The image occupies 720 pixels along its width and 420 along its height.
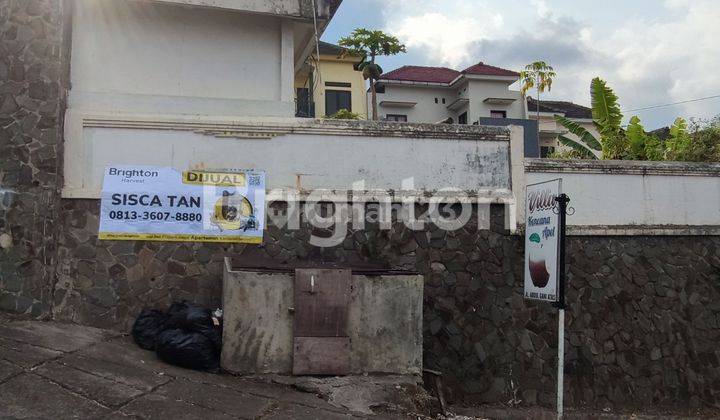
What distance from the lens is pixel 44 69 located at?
777 centimetres

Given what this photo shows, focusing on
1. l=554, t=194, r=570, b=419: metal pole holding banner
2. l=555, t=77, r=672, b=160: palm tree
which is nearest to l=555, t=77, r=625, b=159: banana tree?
l=555, t=77, r=672, b=160: palm tree

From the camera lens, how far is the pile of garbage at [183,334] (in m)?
6.60

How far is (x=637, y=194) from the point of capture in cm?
980

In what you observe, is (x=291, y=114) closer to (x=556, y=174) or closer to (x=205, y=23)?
(x=205, y=23)

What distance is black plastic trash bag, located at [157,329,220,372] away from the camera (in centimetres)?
657

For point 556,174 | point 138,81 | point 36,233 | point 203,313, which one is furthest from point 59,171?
point 556,174

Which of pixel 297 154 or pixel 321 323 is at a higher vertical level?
pixel 297 154

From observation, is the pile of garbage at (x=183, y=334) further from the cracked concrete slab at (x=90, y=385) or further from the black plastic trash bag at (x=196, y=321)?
the cracked concrete slab at (x=90, y=385)

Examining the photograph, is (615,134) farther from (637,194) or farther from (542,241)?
(542,241)

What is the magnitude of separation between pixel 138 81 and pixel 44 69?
1600 millimetres

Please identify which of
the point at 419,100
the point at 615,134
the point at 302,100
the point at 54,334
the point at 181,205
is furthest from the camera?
the point at 419,100

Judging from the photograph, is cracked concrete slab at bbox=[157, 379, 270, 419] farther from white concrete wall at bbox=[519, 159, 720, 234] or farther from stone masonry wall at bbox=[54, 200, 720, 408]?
white concrete wall at bbox=[519, 159, 720, 234]

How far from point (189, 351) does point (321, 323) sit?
1548 millimetres

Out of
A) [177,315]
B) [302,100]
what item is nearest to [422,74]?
[302,100]
